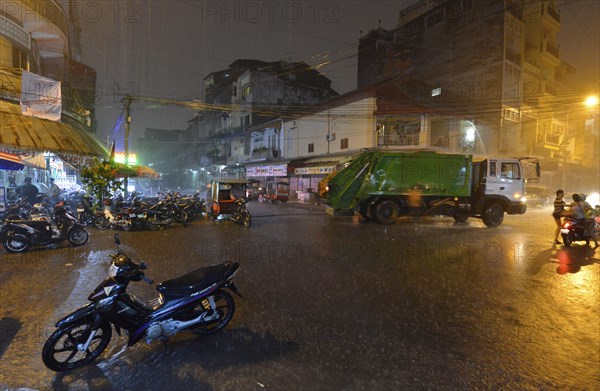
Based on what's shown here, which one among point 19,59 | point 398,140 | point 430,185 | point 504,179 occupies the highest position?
point 19,59

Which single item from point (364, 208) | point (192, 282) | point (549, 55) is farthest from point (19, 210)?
point (549, 55)

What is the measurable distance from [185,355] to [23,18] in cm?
1508

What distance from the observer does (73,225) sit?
8.81m

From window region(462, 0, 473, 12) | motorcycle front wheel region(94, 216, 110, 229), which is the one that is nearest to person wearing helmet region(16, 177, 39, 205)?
motorcycle front wheel region(94, 216, 110, 229)

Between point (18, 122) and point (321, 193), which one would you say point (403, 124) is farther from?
point (18, 122)

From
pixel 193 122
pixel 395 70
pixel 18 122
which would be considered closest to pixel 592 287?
pixel 18 122

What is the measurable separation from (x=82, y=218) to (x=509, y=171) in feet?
55.4

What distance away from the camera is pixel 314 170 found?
25.9 m

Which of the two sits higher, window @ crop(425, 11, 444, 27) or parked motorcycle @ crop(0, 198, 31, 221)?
window @ crop(425, 11, 444, 27)

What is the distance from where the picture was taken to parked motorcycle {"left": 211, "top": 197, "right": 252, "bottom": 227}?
13016 mm

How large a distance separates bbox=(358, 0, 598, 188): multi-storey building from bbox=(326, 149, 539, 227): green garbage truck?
13.0 metres

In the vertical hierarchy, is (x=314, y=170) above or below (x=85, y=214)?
above

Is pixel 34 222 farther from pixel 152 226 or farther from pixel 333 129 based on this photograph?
pixel 333 129

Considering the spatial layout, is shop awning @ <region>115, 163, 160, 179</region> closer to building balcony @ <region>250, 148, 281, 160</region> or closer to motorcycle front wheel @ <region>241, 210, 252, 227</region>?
motorcycle front wheel @ <region>241, 210, 252, 227</region>
